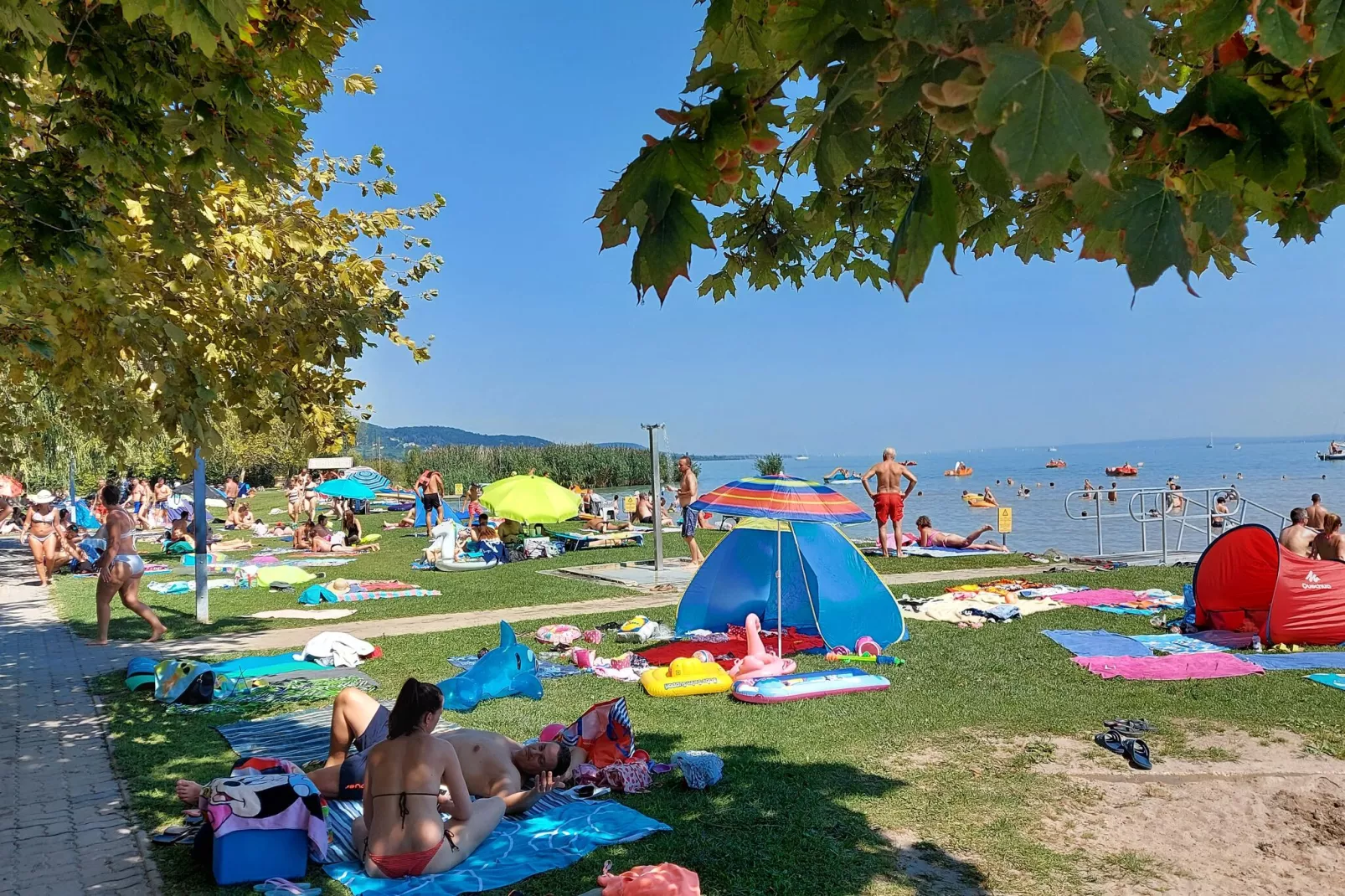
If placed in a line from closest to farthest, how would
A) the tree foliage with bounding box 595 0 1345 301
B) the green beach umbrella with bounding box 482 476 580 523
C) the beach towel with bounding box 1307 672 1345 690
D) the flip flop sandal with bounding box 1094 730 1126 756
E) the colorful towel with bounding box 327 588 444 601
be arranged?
the tree foliage with bounding box 595 0 1345 301, the flip flop sandal with bounding box 1094 730 1126 756, the beach towel with bounding box 1307 672 1345 690, the colorful towel with bounding box 327 588 444 601, the green beach umbrella with bounding box 482 476 580 523

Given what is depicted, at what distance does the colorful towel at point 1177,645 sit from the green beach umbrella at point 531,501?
12003 mm

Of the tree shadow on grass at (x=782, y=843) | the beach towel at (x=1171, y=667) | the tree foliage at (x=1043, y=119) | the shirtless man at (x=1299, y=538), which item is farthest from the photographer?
the shirtless man at (x=1299, y=538)

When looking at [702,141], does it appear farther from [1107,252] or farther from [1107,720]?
[1107,720]

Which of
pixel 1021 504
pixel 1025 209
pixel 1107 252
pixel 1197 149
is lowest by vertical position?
pixel 1021 504

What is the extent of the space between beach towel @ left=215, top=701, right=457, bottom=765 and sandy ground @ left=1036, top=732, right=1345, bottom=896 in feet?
14.4

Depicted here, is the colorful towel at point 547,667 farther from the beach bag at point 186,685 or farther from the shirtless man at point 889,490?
the shirtless man at point 889,490

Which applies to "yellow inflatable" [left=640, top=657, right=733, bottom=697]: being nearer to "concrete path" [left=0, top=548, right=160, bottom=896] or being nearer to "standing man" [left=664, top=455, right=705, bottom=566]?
"concrete path" [left=0, top=548, right=160, bottom=896]

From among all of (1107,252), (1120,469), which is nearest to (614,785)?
(1107,252)

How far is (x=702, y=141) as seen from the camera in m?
1.85

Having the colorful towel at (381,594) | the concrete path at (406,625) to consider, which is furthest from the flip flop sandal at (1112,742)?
the colorful towel at (381,594)

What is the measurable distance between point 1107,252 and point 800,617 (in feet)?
25.4

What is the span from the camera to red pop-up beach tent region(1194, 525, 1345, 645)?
8.44 meters

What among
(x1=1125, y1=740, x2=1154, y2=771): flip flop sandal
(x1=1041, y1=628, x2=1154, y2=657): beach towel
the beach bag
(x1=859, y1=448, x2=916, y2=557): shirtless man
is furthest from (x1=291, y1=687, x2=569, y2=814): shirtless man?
(x1=859, y1=448, x2=916, y2=557): shirtless man

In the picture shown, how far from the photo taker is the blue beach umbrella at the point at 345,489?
877 inches
